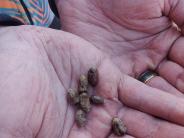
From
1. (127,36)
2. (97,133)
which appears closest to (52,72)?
(97,133)

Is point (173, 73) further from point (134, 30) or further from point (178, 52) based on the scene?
point (134, 30)

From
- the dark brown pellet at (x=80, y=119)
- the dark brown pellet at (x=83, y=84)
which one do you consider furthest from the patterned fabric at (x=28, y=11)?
the dark brown pellet at (x=80, y=119)

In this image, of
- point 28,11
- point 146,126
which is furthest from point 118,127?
point 28,11

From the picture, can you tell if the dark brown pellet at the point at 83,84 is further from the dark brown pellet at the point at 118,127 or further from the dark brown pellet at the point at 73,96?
the dark brown pellet at the point at 118,127

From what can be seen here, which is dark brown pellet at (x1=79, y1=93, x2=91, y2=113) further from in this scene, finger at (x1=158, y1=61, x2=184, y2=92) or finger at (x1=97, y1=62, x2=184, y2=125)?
finger at (x1=158, y1=61, x2=184, y2=92)

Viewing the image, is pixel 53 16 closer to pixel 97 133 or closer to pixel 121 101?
pixel 121 101

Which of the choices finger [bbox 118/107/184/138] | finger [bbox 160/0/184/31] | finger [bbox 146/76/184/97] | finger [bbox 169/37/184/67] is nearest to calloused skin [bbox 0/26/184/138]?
finger [bbox 118/107/184/138]
